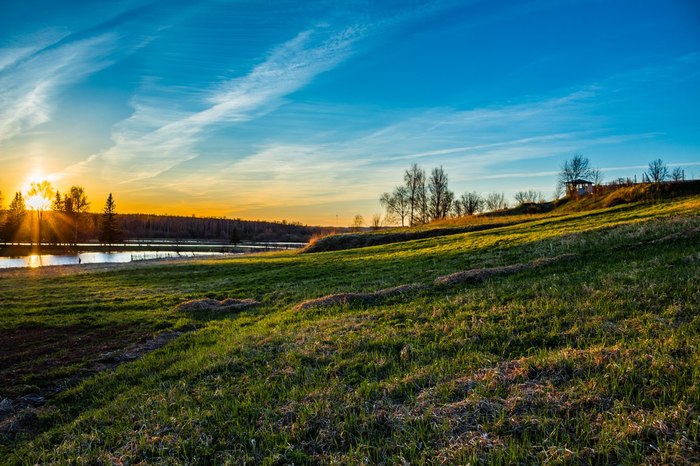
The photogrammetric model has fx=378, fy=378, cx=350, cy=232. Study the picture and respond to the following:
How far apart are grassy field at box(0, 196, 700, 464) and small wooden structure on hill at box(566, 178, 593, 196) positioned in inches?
3181

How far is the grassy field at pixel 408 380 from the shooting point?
181 inches

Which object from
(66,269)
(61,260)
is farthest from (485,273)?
(61,260)

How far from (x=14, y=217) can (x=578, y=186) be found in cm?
14923

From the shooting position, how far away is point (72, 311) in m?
18.7

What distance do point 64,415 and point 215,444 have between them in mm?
4575

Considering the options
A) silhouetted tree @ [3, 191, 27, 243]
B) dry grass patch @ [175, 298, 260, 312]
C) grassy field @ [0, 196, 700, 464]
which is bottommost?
dry grass patch @ [175, 298, 260, 312]

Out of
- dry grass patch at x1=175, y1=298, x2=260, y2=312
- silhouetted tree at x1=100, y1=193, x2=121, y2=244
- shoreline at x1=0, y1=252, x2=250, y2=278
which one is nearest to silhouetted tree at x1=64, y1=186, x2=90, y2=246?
silhouetted tree at x1=100, y1=193, x2=121, y2=244

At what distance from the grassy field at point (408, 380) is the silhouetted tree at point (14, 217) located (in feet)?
392

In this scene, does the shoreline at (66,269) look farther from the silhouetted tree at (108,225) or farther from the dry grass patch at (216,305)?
the silhouetted tree at (108,225)

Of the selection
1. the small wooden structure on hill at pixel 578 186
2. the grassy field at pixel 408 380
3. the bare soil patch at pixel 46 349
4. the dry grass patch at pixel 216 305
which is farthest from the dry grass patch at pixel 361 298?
the small wooden structure on hill at pixel 578 186

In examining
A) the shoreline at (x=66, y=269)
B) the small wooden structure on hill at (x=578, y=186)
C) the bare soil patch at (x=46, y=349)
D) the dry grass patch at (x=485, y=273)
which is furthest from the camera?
the small wooden structure on hill at (x=578, y=186)

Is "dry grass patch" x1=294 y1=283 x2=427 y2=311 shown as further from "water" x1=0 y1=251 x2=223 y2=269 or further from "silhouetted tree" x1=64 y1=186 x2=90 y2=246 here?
"silhouetted tree" x1=64 y1=186 x2=90 y2=246

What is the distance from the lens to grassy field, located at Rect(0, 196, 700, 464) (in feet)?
15.1

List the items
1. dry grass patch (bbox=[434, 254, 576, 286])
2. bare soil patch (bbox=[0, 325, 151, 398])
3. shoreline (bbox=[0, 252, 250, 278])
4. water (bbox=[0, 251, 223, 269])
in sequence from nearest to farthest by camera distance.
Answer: bare soil patch (bbox=[0, 325, 151, 398]), dry grass patch (bbox=[434, 254, 576, 286]), shoreline (bbox=[0, 252, 250, 278]), water (bbox=[0, 251, 223, 269])
